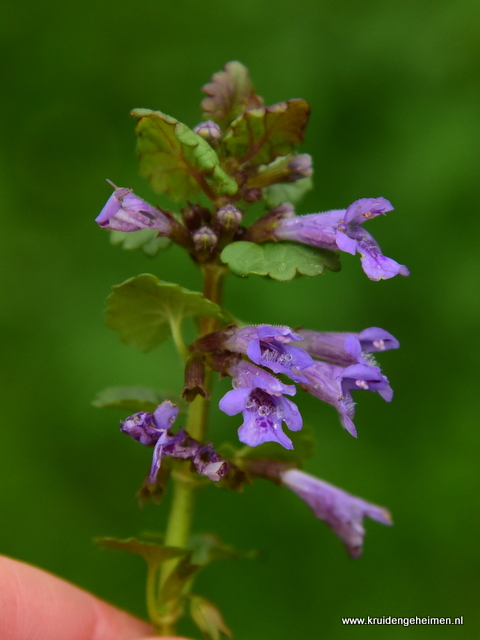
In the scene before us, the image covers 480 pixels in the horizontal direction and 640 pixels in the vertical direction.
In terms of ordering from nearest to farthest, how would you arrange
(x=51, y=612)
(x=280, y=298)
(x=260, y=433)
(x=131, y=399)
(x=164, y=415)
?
1. (x=260, y=433)
2. (x=164, y=415)
3. (x=131, y=399)
4. (x=51, y=612)
5. (x=280, y=298)

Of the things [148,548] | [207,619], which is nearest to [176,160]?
[148,548]

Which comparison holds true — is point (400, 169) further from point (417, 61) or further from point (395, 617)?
point (395, 617)

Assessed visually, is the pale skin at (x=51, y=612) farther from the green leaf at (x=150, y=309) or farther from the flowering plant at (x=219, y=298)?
the green leaf at (x=150, y=309)

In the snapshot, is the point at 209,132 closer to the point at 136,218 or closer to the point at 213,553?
the point at 136,218

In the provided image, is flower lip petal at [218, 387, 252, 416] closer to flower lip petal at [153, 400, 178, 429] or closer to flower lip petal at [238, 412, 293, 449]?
flower lip petal at [238, 412, 293, 449]

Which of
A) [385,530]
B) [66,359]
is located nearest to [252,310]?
[66,359]

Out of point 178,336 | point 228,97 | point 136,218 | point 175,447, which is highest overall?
point 228,97
